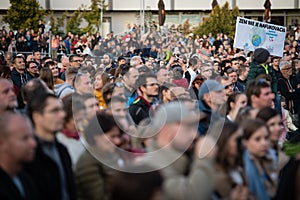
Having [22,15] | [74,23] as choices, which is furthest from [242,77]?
[74,23]

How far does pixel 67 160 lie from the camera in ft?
15.4

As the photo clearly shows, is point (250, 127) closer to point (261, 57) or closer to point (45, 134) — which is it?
point (45, 134)

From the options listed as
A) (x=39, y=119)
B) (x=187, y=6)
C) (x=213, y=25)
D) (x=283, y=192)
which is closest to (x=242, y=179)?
(x=283, y=192)

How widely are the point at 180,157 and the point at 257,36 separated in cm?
965

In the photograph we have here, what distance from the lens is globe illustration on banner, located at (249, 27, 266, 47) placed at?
524 inches

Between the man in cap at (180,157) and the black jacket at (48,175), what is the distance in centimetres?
67

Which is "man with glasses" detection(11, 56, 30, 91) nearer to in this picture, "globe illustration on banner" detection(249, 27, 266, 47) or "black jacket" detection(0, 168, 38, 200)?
"globe illustration on banner" detection(249, 27, 266, 47)

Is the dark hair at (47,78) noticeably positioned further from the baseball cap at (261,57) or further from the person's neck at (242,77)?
the baseball cap at (261,57)

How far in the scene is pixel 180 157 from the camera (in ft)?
13.6

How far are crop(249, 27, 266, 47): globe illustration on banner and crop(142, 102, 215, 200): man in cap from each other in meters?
8.98

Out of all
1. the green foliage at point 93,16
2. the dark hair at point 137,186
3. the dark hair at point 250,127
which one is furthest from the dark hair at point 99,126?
the green foliage at point 93,16

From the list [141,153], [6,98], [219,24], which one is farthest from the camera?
[219,24]

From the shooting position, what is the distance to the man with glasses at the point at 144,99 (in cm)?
710

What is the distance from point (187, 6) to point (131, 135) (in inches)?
1588
